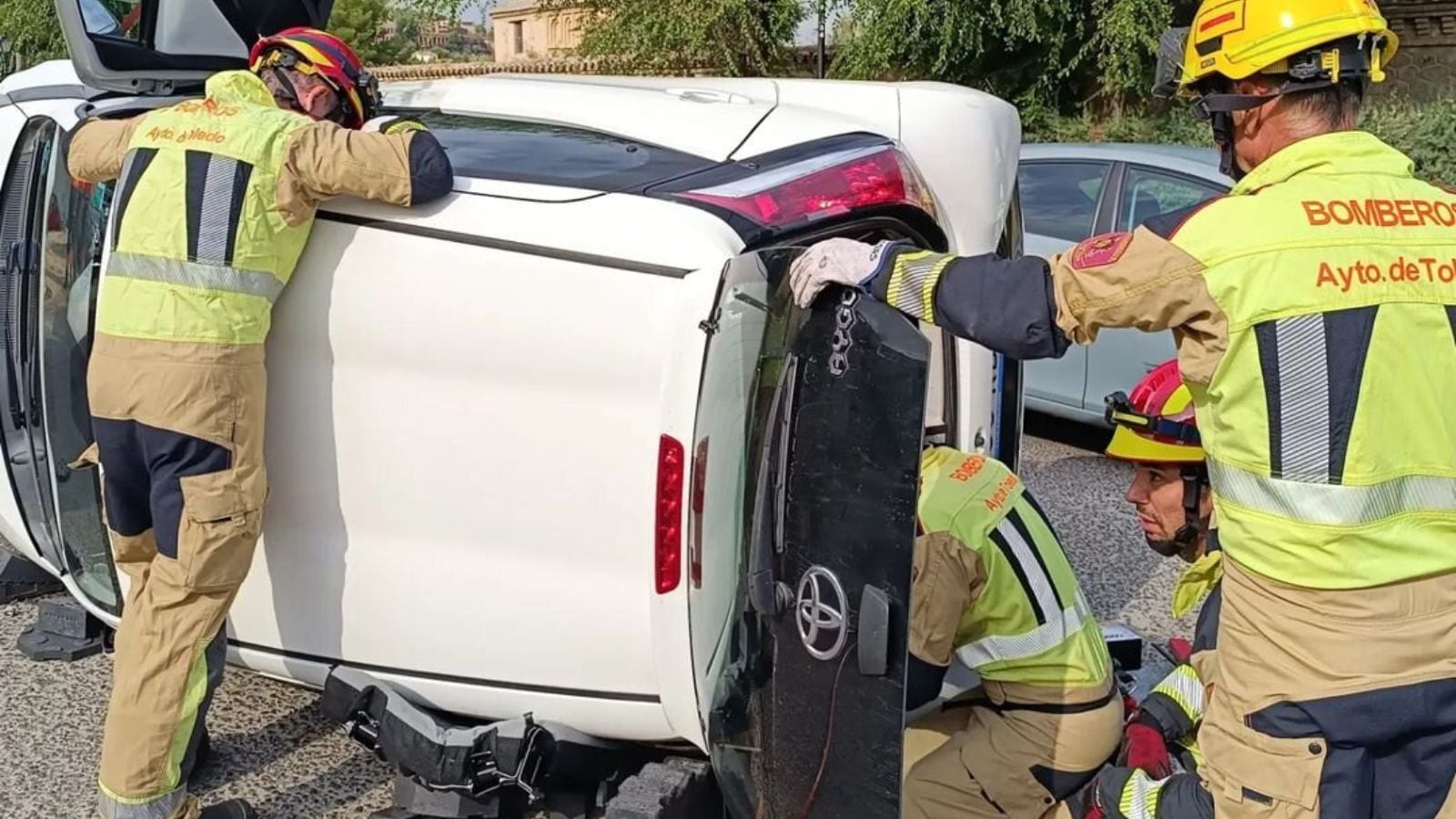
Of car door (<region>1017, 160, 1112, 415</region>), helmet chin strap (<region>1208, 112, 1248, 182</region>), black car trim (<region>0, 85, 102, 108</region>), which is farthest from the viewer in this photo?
car door (<region>1017, 160, 1112, 415</region>)

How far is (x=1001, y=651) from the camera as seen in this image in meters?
2.58

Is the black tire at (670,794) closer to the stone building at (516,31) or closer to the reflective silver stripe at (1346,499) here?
the reflective silver stripe at (1346,499)

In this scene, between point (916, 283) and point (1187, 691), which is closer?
point (916, 283)

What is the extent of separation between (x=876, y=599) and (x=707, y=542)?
54 cm

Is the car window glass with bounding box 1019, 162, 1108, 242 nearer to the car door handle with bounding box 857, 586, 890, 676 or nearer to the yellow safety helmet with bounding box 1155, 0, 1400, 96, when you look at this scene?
the yellow safety helmet with bounding box 1155, 0, 1400, 96

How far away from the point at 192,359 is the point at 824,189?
1.37 m

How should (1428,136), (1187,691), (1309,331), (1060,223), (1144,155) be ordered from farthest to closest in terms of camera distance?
(1428,136) → (1060,223) → (1144,155) → (1187,691) → (1309,331)

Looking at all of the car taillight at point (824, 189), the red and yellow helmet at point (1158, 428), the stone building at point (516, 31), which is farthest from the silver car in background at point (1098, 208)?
the stone building at point (516, 31)

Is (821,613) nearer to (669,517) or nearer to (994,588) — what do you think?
(669,517)

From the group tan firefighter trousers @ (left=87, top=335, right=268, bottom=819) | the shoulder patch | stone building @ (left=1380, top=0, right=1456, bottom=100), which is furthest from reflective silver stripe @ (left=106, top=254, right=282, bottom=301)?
stone building @ (left=1380, top=0, right=1456, bottom=100)

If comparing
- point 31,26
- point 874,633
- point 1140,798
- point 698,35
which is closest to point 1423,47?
point 698,35

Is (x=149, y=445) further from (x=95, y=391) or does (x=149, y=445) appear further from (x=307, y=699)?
(x=307, y=699)

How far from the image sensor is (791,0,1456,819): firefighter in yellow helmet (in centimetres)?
185

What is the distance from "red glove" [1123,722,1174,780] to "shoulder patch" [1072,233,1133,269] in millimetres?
1135
